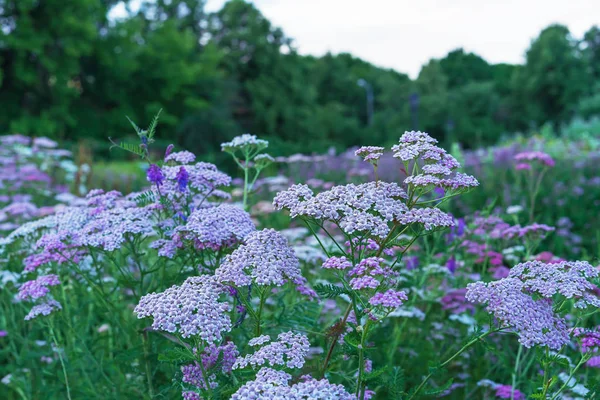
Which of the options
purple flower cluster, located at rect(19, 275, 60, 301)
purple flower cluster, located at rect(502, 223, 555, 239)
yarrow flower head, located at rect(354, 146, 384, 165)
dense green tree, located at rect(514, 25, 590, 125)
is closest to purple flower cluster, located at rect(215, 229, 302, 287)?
yarrow flower head, located at rect(354, 146, 384, 165)

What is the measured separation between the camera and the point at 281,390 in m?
1.58

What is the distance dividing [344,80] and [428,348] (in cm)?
4531

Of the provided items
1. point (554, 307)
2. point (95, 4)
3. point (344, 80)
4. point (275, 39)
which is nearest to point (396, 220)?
point (554, 307)

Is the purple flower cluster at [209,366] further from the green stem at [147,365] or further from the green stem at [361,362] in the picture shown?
the green stem at [147,365]

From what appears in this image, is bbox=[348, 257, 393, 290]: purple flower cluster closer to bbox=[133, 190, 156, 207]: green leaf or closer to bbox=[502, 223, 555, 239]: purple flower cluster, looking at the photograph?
bbox=[133, 190, 156, 207]: green leaf

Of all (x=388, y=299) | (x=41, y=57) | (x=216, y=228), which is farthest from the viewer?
(x=41, y=57)

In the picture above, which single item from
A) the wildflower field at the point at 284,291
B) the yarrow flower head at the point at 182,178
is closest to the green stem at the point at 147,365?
the wildflower field at the point at 284,291

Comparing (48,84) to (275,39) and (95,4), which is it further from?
(275,39)

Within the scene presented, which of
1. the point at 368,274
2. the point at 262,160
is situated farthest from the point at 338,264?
the point at 262,160

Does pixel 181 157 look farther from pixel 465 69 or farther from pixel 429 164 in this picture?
pixel 465 69

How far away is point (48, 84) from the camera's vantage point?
25.9m

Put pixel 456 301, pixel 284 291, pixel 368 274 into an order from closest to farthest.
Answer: pixel 368 274 → pixel 284 291 → pixel 456 301

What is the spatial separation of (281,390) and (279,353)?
21 cm

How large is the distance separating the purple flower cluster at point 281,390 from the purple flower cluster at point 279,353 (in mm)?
69
